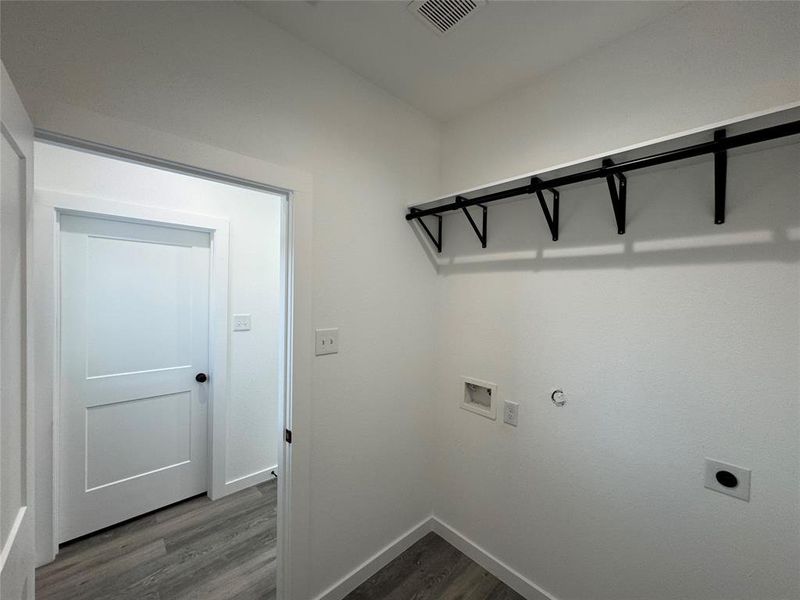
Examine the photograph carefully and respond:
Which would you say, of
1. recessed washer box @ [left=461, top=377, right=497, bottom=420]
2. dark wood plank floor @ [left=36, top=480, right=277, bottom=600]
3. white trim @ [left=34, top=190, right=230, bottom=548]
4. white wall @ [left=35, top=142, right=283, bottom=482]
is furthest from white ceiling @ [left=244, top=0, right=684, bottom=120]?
dark wood plank floor @ [left=36, top=480, right=277, bottom=600]

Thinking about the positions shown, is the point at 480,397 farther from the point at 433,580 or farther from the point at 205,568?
the point at 205,568

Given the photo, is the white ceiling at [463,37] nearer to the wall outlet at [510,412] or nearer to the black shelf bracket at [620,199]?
the black shelf bracket at [620,199]

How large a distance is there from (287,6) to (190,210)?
1.56m

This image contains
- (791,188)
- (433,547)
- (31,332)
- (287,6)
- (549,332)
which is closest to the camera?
(31,332)

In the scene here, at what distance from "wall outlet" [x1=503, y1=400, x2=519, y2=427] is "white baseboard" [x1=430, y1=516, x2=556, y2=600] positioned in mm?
775

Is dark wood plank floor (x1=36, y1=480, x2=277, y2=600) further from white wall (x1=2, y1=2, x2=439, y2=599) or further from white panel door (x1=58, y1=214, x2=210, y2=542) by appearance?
white wall (x1=2, y1=2, x2=439, y2=599)

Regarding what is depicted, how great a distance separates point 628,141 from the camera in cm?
130

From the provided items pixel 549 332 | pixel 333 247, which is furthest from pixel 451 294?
pixel 333 247

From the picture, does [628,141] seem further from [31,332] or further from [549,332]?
[31,332]

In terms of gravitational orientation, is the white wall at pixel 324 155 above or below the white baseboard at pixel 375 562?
above

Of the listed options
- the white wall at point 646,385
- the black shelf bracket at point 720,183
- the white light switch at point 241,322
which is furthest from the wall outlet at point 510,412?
the white light switch at point 241,322

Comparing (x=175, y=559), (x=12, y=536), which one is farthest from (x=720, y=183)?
(x=175, y=559)

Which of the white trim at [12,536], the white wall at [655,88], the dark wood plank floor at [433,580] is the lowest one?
the dark wood plank floor at [433,580]

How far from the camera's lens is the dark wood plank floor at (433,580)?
1.62 meters
